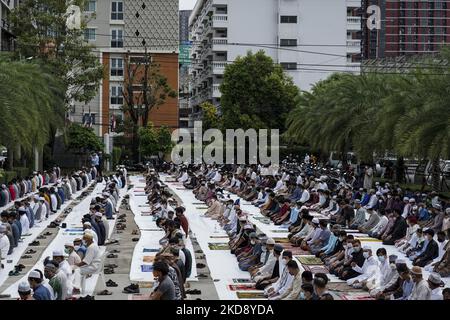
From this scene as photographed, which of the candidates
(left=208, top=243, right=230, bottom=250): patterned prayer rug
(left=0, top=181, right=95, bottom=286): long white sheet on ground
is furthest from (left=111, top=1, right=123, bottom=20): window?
(left=208, top=243, right=230, bottom=250): patterned prayer rug

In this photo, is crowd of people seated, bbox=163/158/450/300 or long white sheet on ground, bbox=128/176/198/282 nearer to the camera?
crowd of people seated, bbox=163/158/450/300

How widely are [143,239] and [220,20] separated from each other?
1668 inches

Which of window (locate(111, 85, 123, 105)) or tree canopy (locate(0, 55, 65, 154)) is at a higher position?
window (locate(111, 85, 123, 105))

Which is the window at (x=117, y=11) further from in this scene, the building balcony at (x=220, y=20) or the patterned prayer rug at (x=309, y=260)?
the patterned prayer rug at (x=309, y=260)

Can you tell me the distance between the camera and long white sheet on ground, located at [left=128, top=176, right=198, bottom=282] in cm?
1419

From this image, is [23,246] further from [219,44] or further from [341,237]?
[219,44]

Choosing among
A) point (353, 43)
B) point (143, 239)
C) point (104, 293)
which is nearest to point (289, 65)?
point (353, 43)

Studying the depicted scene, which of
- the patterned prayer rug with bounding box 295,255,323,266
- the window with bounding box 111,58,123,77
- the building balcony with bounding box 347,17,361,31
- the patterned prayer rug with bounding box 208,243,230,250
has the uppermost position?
the building balcony with bounding box 347,17,361,31

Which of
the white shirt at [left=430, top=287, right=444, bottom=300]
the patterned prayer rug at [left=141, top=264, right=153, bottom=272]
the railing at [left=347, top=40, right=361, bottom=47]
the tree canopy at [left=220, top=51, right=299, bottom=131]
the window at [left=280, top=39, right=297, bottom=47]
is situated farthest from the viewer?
the railing at [left=347, top=40, right=361, bottom=47]

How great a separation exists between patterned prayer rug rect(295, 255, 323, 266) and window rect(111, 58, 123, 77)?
142ft

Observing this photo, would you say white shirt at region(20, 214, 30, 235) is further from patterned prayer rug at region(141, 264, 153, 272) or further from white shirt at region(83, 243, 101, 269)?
white shirt at region(83, 243, 101, 269)

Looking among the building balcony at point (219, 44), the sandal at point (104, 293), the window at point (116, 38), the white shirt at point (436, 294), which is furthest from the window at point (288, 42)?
the white shirt at point (436, 294)

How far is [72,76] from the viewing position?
1545 inches
